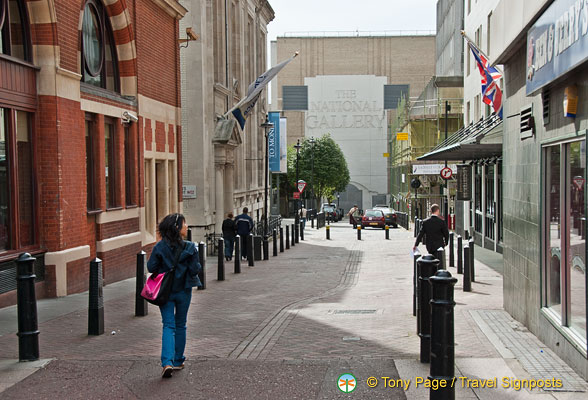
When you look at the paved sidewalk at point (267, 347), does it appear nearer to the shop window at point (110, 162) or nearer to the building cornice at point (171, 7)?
the shop window at point (110, 162)

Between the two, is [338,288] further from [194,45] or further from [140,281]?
[194,45]

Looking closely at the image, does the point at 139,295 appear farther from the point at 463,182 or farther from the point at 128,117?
the point at 463,182

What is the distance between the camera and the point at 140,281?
9.96 metres

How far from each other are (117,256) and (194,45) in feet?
44.1

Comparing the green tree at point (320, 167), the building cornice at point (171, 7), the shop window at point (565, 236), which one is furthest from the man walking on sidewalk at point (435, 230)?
the green tree at point (320, 167)

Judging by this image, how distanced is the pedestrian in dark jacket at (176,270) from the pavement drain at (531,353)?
3358 mm

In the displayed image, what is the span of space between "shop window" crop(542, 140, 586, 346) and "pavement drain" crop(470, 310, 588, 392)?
1.22ft

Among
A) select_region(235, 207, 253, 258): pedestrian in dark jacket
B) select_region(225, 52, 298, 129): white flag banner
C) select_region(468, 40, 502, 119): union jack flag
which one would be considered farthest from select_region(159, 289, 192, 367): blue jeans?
select_region(225, 52, 298, 129): white flag banner

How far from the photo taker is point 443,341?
4.91m

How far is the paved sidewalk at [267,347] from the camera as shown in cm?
618

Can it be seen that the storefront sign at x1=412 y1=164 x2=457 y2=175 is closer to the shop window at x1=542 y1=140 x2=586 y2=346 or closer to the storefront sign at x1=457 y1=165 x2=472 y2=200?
the storefront sign at x1=457 y1=165 x2=472 y2=200

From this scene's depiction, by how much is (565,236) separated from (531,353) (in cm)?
135

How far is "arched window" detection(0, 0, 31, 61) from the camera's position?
11.1 meters

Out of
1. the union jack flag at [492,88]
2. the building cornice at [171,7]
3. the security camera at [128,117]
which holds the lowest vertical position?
the security camera at [128,117]
